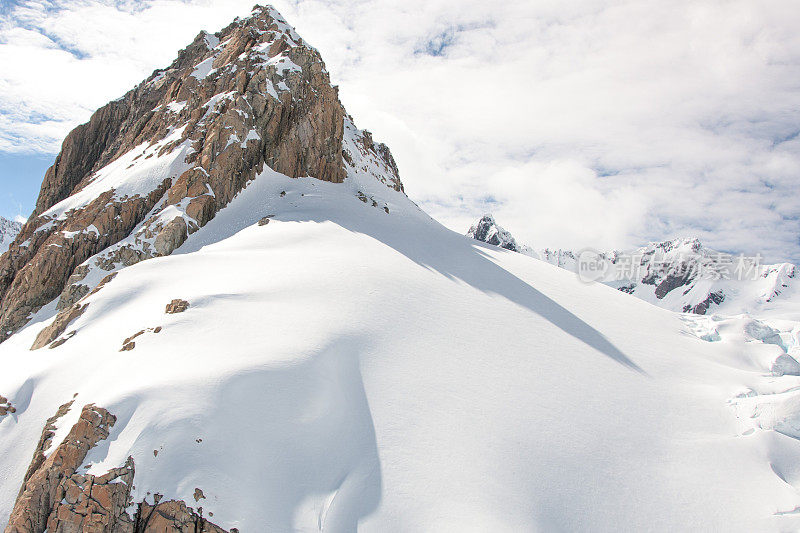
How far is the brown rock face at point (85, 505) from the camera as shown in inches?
332

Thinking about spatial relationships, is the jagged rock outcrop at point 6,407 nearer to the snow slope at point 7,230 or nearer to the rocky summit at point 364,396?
the rocky summit at point 364,396

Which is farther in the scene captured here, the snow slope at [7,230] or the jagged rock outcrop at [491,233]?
the snow slope at [7,230]

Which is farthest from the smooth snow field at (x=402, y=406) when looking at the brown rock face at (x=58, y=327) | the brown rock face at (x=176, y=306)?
the brown rock face at (x=58, y=327)

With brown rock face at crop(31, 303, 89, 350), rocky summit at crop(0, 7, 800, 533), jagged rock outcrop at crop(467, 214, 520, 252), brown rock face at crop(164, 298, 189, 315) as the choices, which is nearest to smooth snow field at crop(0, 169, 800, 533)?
rocky summit at crop(0, 7, 800, 533)

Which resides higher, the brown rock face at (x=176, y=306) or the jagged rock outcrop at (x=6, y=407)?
the brown rock face at (x=176, y=306)

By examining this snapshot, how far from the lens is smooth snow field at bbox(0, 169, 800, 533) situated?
962 cm

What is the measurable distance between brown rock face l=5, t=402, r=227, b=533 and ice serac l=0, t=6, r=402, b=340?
719 inches

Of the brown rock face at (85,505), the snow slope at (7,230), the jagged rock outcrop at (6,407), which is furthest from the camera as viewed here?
the snow slope at (7,230)

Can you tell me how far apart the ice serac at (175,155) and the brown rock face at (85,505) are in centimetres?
1827

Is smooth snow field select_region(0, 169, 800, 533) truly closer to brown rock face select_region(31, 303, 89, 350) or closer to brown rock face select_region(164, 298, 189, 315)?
brown rock face select_region(164, 298, 189, 315)

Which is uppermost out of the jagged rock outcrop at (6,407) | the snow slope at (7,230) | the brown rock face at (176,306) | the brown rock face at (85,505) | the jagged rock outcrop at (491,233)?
the jagged rock outcrop at (491,233)

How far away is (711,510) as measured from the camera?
10492 mm

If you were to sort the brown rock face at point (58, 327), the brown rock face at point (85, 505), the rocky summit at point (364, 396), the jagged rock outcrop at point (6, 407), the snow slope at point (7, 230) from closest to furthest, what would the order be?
the brown rock face at point (85, 505) < the rocky summit at point (364, 396) < the jagged rock outcrop at point (6, 407) < the brown rock face at point (58, 327) < the snow slope at point (7, 230)

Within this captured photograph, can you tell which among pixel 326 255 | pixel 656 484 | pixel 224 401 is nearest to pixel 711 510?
pixel 656 484
